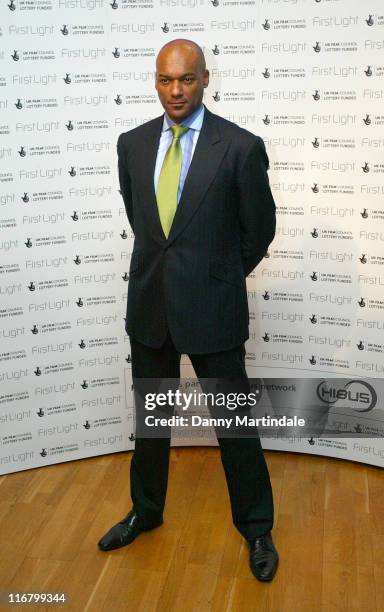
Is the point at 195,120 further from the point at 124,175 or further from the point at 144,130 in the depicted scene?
the point at 124,175

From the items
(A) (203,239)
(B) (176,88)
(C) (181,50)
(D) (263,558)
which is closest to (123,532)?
(D) (263,558)

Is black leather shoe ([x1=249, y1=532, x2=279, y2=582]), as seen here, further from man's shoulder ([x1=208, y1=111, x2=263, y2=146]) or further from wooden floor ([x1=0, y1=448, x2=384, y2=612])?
man's shoulder ([x1=208, y1=111, x2=263, y2=146])

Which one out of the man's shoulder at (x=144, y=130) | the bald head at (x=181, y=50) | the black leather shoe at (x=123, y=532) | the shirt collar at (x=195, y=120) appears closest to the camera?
the bald head at (x=181, y=50)

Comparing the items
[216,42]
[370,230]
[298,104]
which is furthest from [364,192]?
[216,42]

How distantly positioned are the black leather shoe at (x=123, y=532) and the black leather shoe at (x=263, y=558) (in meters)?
0.47

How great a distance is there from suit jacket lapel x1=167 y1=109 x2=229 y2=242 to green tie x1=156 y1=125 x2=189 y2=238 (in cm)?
4

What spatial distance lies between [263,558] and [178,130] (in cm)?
160

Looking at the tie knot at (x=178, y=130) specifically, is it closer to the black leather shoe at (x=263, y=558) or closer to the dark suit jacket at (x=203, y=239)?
the dark suit jacket at (x=203, y=239)

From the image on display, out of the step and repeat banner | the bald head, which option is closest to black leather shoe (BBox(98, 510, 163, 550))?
the step and repeat banner

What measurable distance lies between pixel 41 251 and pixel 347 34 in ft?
5.37

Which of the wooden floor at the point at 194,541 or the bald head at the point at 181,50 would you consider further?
the wooden floor at the point at 194,541

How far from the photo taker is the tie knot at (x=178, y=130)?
2.62m

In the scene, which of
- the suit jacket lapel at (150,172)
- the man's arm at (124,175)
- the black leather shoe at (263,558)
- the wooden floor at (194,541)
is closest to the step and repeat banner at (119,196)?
the wooden floor at (194,541)

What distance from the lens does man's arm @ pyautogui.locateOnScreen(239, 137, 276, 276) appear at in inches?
101
